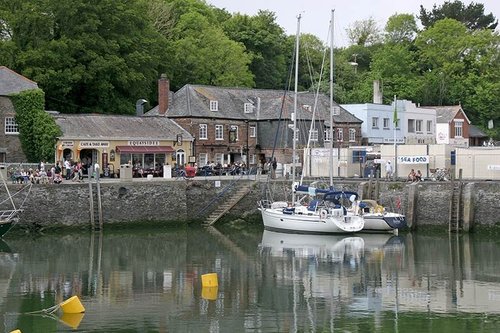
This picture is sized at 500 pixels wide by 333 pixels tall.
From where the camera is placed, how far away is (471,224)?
46.9m

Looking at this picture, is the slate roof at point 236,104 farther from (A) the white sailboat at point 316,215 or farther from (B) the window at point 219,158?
(A) the white sailboat at point 316,215

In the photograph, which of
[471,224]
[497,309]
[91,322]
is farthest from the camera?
[471,224]

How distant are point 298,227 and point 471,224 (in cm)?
884

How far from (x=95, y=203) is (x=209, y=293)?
1898 centimetres

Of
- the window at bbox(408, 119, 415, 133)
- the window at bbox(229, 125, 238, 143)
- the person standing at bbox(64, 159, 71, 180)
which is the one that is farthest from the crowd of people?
the window at bbox(408, 119, 415, 133)

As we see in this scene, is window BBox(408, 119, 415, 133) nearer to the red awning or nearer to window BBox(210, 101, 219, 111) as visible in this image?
window BBox(210, 101, 219, 111)

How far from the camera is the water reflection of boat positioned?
40219 mm

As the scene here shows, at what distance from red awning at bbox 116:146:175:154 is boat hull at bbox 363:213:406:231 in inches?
668

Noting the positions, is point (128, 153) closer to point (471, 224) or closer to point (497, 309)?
point (471, 224)

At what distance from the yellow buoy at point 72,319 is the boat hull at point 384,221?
2316 cm

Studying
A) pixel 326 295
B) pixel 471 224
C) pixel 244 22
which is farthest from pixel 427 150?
pixel 244 22

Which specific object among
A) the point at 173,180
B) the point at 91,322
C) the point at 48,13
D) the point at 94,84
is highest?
the point at 48,13

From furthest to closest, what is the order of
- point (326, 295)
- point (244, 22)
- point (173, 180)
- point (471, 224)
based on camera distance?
1. point (244, 22)
2. point (173, 180)
3. point (471, 224)
4. point (326, 295)

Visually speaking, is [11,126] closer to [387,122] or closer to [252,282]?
[252,282]
